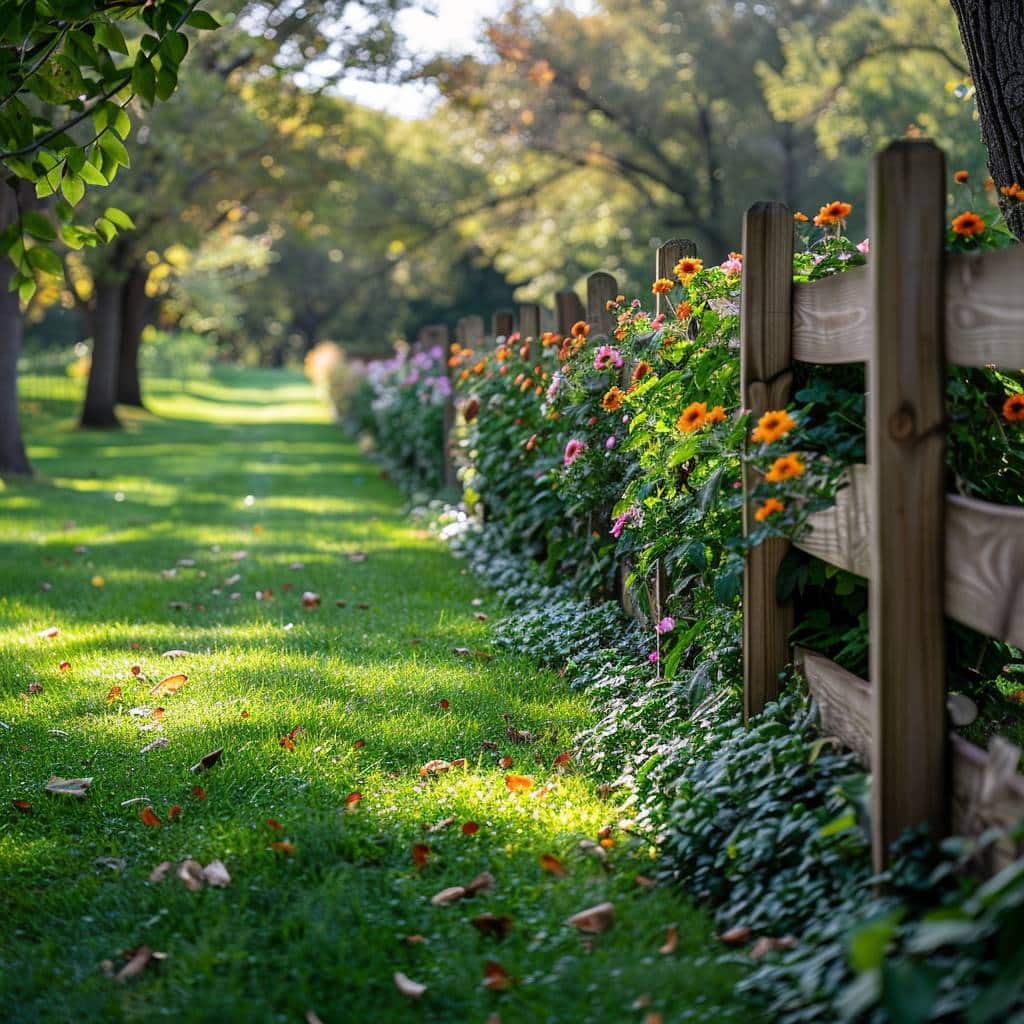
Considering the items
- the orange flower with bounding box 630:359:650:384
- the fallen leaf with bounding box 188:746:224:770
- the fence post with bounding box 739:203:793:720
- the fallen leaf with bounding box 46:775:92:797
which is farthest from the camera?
the orange flower with bounding box 630:359:650:384

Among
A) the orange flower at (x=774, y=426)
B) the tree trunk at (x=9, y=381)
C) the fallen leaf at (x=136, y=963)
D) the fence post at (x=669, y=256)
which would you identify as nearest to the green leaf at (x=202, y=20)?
the fence post at (x=669, y=256)

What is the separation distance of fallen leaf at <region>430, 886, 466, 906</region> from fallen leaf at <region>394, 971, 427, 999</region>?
13.7 inches

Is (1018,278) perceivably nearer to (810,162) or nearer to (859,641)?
(859,641)

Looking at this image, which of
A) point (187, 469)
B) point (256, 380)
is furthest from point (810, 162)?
point (256, 380)

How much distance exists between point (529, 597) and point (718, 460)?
115 inches

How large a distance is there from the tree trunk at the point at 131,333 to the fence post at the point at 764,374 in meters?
24.3

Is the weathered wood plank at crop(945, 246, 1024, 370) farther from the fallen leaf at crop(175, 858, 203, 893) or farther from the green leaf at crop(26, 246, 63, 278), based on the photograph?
the green leaf at crop(26, 246, 63, 278)

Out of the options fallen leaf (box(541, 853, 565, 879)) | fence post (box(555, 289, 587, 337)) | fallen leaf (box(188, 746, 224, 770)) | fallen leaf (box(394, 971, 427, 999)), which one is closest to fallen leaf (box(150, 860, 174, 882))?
fallen leaf (box(188, 746, 224, 770))

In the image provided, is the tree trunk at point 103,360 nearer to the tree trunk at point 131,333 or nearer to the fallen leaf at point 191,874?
the tree trunk at point 131,333

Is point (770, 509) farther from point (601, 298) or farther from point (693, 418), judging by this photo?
point (601, 298)

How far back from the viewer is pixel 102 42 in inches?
155

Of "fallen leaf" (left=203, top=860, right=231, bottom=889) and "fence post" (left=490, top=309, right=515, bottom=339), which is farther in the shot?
"fence post" (left=490, top=309, right=515, bottom=339)

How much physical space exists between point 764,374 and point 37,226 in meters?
2.80

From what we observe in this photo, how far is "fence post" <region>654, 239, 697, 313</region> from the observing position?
462 centimetres
